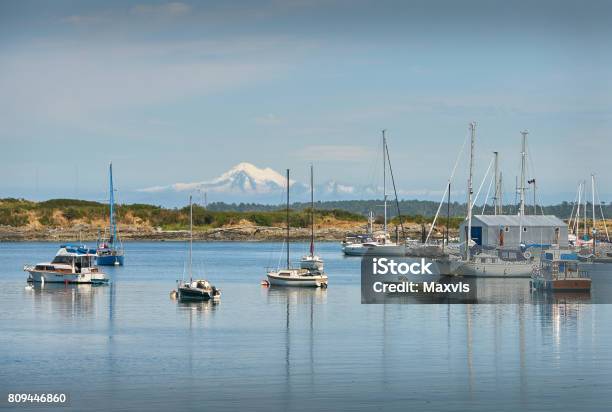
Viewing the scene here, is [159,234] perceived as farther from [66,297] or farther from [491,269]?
[66,297]

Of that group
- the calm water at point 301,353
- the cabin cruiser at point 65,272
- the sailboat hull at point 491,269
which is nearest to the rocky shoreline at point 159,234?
the sailboat hull at point 491,269

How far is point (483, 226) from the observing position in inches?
3809

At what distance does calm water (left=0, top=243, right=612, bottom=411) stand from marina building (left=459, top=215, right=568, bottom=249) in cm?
3299

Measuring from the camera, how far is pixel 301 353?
40.6 meters

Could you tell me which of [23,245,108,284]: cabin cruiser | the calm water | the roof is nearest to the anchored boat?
the calm water

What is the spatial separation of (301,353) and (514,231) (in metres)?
59.7

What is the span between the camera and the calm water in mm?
31625

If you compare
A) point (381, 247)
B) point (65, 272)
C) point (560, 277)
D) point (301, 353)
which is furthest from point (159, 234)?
point (301, 353)

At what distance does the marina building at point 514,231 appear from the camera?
96.0 metres

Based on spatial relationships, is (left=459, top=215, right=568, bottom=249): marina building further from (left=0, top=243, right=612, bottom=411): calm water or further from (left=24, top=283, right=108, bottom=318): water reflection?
(left=24, top=283, right=108, bottom=318): water reflection

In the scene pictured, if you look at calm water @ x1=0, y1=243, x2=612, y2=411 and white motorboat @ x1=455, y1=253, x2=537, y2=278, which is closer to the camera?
calm water @ x1=0, y1=243, x2=612, y2=411

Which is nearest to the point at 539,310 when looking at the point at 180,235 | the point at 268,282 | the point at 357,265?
the point at 268,282

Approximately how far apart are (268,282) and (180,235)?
122 metres

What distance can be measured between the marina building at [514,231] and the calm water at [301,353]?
108ft
